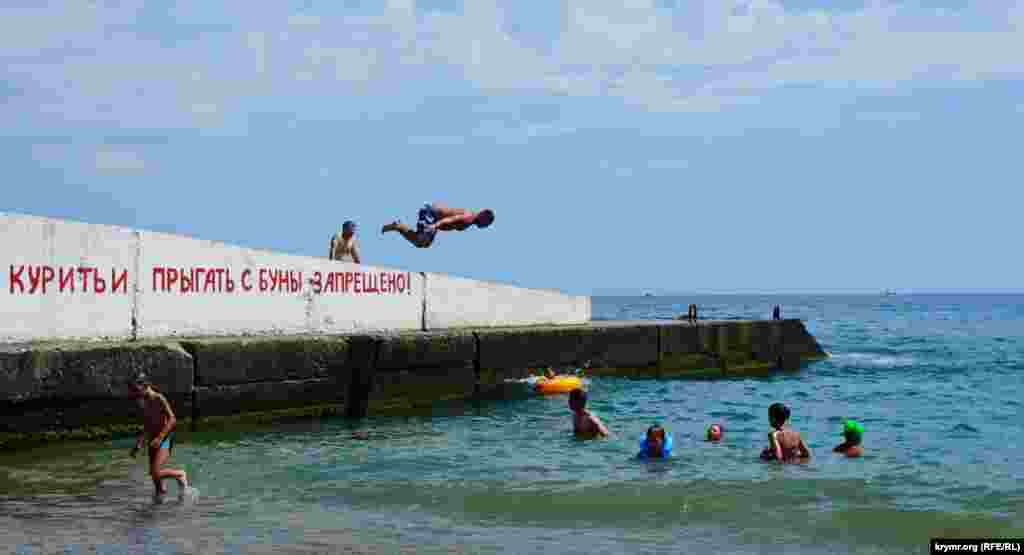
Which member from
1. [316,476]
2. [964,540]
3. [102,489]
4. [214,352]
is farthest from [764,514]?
[214,352]

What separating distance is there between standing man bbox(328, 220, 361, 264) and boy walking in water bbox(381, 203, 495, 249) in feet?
3.63

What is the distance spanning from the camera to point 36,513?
9211 mm

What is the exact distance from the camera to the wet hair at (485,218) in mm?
18969

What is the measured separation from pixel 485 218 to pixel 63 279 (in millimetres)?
7829

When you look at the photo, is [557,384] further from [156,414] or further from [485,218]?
[156,414]

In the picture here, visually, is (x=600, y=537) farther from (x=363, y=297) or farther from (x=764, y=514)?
(x=363, y=297)

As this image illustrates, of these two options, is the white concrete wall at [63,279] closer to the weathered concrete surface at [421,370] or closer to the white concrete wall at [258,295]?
the white concrete wall at [258,295]

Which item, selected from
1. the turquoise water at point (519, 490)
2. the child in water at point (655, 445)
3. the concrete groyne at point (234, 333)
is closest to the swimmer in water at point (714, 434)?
the turquoise water at point (519, 490)

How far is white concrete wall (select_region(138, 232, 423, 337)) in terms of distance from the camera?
13.9 m

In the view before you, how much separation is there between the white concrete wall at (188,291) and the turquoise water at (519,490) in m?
1.54

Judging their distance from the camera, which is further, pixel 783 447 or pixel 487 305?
pixel 487 305

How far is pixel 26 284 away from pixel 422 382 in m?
5.83

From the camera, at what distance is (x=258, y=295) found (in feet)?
49.6

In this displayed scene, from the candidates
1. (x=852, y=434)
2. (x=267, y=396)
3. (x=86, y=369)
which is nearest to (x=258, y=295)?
(x=267, y=396)
